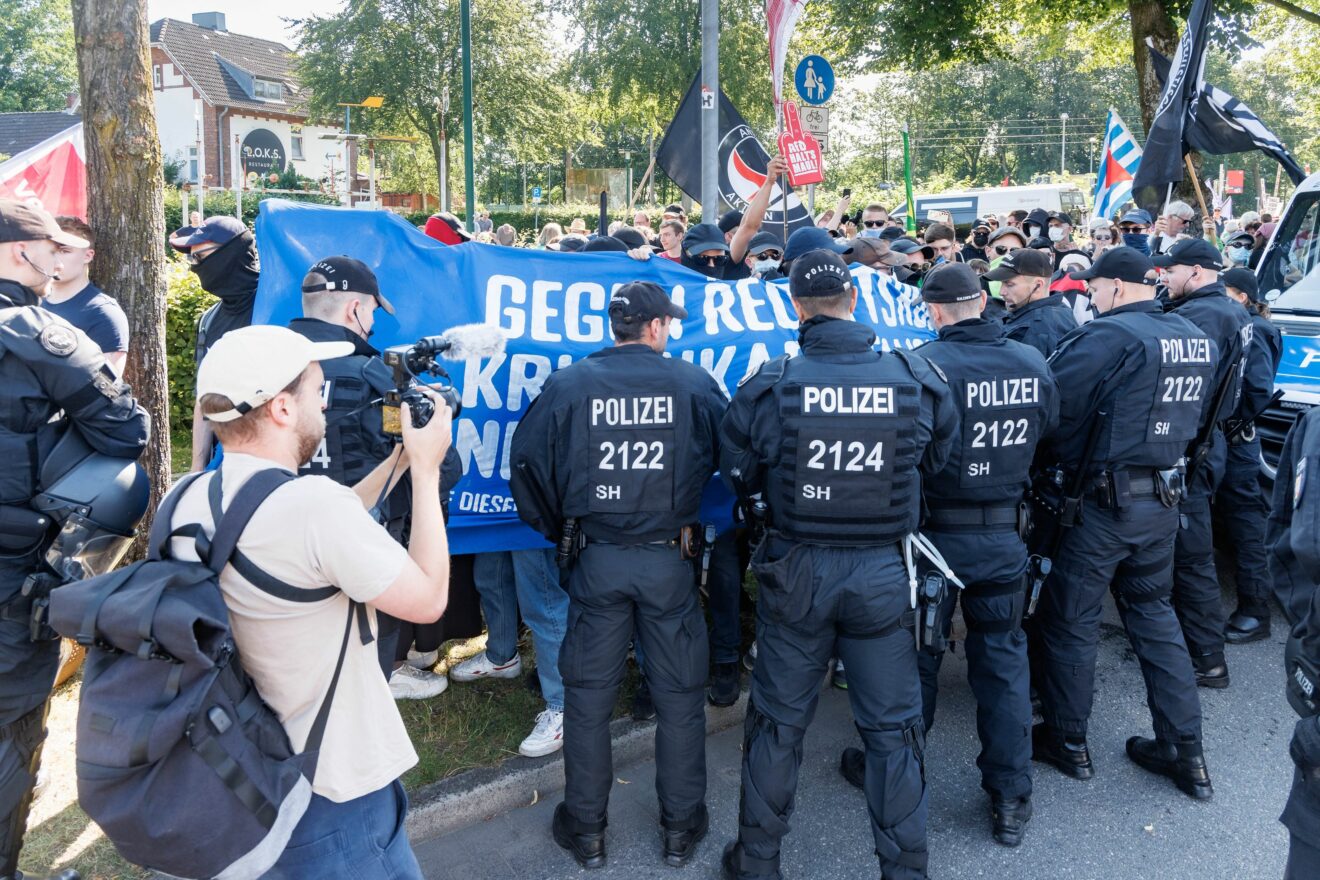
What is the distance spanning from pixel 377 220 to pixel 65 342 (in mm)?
1580

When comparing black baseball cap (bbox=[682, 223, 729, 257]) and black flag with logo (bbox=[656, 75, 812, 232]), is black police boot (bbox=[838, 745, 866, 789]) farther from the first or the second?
black flag with logo (bbox=[656, 75, 812, 232])

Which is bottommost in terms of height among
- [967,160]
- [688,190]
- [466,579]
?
[466,579]

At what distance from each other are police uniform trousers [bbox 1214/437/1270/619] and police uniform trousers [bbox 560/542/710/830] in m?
3.92

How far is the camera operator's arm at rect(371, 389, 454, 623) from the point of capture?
217cm

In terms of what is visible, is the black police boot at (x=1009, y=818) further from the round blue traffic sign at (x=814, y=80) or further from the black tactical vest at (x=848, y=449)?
the round blue traffic sign at (x=814, y=80)

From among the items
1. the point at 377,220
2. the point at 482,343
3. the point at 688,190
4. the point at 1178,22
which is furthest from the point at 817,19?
the point at 482,343

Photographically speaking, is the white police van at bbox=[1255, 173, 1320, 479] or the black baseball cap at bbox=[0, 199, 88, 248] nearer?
the black baseball cap at bbox=[0, 199, 88, 248]

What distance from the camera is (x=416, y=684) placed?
15.1 feet

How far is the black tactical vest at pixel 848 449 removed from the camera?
3.43 m

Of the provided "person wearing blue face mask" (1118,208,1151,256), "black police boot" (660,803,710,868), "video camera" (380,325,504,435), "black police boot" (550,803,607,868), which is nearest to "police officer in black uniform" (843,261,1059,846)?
"black police boot" (660,803,710,868)

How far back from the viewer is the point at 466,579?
15.4 ft

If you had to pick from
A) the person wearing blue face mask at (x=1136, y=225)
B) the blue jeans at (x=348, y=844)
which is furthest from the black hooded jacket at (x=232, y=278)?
the person wearing blue face mask at (x=1136, y=225)

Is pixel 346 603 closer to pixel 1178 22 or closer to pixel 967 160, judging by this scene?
pixel 1178 22

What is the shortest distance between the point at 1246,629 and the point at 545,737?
13.7 feet
